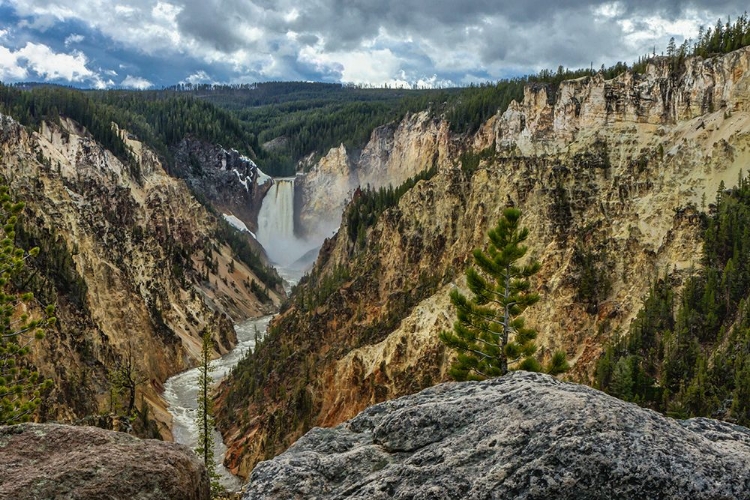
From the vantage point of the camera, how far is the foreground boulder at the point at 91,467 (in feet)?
22.2

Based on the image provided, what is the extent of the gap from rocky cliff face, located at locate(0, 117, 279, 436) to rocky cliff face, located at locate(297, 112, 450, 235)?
3497 cm

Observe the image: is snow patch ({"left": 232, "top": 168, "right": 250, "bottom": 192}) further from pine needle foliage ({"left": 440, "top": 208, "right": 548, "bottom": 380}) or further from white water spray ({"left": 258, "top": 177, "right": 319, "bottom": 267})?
Answer: pine needle foliage ({"left": 440, "top": 208, "right": 548, "bottom": 380})

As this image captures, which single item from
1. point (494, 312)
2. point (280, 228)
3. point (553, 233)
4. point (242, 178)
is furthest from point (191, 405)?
point (242, 178)

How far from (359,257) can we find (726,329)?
4055 centimetres

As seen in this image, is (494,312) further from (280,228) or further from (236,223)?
(280,228)

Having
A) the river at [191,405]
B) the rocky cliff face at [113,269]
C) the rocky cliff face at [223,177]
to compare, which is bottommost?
the river at [191,405]

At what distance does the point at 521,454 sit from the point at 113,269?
6344 cm

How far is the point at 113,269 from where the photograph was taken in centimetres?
6244

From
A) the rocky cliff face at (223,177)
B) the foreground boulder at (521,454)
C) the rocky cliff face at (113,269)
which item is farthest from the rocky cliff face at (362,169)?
the foreground boulder at (521,454)

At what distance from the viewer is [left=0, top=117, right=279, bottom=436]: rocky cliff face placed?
42.8 m

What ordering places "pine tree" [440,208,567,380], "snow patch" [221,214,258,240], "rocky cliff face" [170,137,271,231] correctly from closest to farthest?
"pine tree" [440,208,567,380]
"snow patch" [221,214,258,240]
"rocky cliff face" [170,137,271,231]

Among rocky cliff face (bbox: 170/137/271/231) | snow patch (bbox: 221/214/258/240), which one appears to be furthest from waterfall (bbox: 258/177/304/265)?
snow patch (bbox: 221/214/258/240)

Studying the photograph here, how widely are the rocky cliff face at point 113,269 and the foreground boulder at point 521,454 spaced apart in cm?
2968

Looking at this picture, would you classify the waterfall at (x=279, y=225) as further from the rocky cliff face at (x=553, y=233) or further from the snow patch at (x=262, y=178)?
the rocky cliff face at (x=553, y=233)
